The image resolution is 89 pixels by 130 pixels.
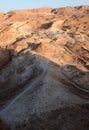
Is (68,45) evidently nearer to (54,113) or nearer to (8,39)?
(8,39)

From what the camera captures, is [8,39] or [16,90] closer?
[16,90]

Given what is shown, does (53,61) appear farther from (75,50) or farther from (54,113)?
(54,113)

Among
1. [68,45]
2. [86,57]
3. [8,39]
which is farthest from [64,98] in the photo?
[8,39]

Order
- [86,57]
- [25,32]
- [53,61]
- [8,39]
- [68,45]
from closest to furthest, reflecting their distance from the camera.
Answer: [53,61], [86,57], [68,45], [8,39], [25,32]

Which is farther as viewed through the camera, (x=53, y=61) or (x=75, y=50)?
(x=75, y=50)

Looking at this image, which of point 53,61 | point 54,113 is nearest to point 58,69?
point 53,61

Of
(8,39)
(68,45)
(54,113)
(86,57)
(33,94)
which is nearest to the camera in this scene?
(54,113)
